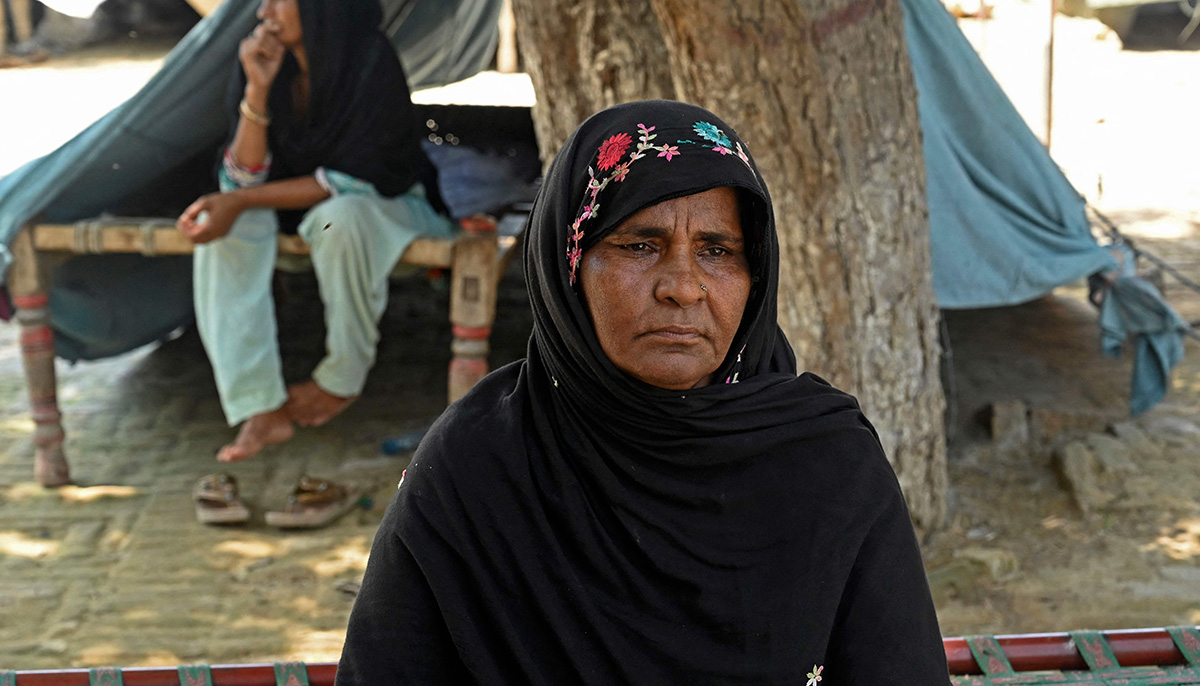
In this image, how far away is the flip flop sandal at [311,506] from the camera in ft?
15.9

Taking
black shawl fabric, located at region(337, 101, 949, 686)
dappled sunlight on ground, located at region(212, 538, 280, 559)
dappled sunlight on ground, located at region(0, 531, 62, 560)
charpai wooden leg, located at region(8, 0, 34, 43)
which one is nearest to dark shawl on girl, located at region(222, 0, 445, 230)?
dappled sunlight on ground, located at region(212, 538, 280, 559)

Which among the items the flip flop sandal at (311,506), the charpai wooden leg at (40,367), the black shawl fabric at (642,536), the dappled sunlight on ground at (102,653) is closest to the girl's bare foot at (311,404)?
the flip flop sandal at (311,506)

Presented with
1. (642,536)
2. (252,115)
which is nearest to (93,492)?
(252,115)

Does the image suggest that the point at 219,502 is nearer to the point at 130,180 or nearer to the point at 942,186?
the point at 130,180

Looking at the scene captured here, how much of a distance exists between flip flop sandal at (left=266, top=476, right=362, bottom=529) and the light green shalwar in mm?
454

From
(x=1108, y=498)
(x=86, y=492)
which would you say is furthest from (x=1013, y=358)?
(x=86, y=492)

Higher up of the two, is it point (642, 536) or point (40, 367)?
point (642, 536)

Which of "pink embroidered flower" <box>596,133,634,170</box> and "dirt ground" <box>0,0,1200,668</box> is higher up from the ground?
"pink embroidered flower" <box>596,133,634,170</box>

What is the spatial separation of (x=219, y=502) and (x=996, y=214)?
358 cm

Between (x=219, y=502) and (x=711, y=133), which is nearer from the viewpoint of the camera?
(x=711, y=133)

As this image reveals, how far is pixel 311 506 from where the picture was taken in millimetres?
4859

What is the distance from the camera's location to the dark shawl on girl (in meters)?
5.05

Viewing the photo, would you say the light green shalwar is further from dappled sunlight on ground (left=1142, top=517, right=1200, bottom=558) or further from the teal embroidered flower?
the teal embroidered flower

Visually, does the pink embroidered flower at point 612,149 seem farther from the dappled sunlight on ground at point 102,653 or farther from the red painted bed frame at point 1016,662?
the dappled sunlight on ground at point 102,653
